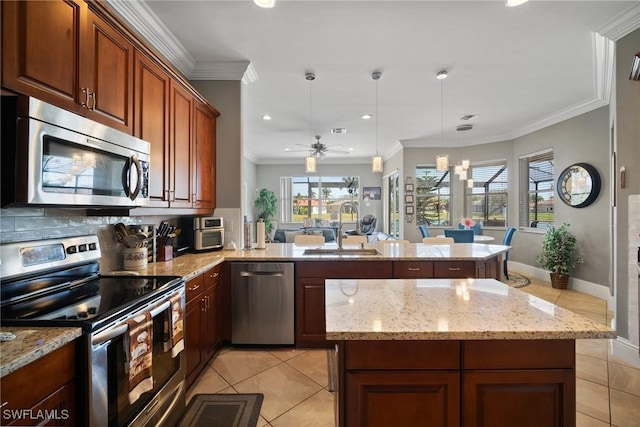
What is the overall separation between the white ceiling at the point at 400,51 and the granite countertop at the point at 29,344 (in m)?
2.30

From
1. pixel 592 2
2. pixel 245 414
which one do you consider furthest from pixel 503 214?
pixel 245 414

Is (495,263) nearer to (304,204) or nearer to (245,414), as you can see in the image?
(245,414)

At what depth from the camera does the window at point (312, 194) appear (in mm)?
10023

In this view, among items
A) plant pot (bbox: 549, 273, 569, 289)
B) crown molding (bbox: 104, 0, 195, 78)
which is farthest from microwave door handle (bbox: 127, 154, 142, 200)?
plant pot (bbox: 549, 273, 569, 289)

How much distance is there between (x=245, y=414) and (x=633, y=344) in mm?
3223

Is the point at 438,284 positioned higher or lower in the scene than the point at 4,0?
lower

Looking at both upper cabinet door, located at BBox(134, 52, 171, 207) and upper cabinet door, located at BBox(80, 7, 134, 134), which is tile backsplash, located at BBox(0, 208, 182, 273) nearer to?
upper cabinet door, located at BBox(134, 52, 171, 207)

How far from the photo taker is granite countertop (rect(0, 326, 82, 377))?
0.86 metres

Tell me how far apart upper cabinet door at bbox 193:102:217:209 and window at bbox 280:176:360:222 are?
22.2ft

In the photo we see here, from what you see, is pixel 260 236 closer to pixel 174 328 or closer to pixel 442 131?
pixel 174 328

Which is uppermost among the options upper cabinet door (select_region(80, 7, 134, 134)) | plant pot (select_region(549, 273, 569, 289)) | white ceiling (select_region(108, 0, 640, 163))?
white ceiling (select_region(108, 0, 640, 163))

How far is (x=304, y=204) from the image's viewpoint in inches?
401

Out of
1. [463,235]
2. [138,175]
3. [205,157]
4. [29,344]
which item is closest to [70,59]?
[138,175]

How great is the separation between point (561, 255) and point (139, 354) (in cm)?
573
